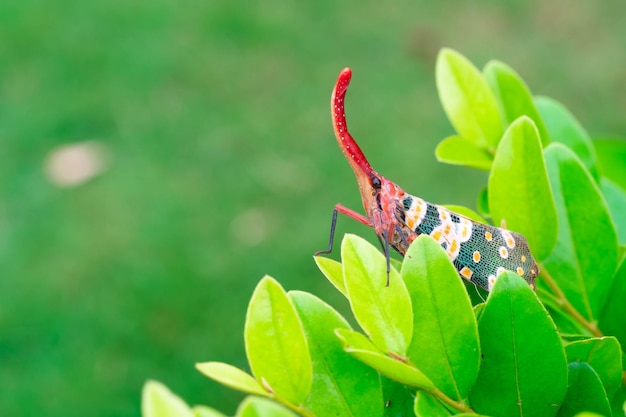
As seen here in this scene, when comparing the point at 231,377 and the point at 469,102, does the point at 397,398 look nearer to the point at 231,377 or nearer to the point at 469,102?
the point at 231,377

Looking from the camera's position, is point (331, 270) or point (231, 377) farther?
point (331, 270)

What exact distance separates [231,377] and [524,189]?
0.42 m

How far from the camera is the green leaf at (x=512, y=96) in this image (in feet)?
3.79

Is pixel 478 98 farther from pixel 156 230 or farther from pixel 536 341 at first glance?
pixel 156 230

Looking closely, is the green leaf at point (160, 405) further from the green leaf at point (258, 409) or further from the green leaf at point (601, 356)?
the green leaf at point (601, 356)

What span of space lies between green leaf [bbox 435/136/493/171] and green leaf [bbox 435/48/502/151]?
2 centimetres

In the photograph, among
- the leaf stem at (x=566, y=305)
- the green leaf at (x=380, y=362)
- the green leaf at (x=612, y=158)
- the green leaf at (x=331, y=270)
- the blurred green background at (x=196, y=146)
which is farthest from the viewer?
the blurred green background at (x=196, y=146)

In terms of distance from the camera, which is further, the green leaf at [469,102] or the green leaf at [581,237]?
the green leaf at [469,102]

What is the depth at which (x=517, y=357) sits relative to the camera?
0.75 meters

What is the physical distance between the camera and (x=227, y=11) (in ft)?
17.0

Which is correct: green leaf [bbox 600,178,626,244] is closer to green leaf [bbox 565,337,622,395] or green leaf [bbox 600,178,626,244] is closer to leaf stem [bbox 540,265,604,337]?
leaf stem [bbox 540,265,604,337]

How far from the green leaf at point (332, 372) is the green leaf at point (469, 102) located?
0.49 metres

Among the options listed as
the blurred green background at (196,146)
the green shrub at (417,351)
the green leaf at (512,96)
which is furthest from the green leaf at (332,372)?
the blurred green background at (196,146)

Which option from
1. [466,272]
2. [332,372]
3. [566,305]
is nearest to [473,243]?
[466,272]
